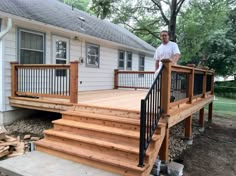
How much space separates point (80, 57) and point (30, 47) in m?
2.36

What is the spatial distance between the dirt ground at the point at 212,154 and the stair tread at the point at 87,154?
5.43 feet

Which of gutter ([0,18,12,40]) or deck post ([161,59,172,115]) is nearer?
deck post ([161,59,172,115])

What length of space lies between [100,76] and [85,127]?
19.8ft

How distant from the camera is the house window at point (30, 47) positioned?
21.2ft

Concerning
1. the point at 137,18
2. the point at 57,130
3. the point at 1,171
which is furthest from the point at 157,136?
the point at 137,18

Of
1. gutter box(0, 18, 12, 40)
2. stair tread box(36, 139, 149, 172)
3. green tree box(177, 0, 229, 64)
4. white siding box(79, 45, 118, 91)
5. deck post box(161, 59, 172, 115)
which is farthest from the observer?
green tree box(177, 0, 229, 64)

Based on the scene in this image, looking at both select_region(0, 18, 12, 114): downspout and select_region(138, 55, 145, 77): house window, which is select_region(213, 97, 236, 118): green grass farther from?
select_region(0, 18, 12, 114): downspout

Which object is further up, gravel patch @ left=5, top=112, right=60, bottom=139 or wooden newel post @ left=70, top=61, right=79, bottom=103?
wooden newel post @ left=70, top=61, right=79, bottom=103

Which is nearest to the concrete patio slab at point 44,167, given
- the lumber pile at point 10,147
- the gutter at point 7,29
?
the lumber pile at point 10,147

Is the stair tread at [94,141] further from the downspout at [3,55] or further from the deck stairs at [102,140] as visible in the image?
the downspout at [3,55]

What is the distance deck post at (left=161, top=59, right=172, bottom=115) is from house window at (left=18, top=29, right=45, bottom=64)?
4.32 meters

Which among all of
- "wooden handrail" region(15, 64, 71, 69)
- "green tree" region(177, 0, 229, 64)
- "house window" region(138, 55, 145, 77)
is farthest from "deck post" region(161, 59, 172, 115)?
"house window" region(138, 55, 145, 77)

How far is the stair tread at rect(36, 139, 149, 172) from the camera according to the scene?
10.9 ft

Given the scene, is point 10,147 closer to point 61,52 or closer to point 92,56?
point 61,52
